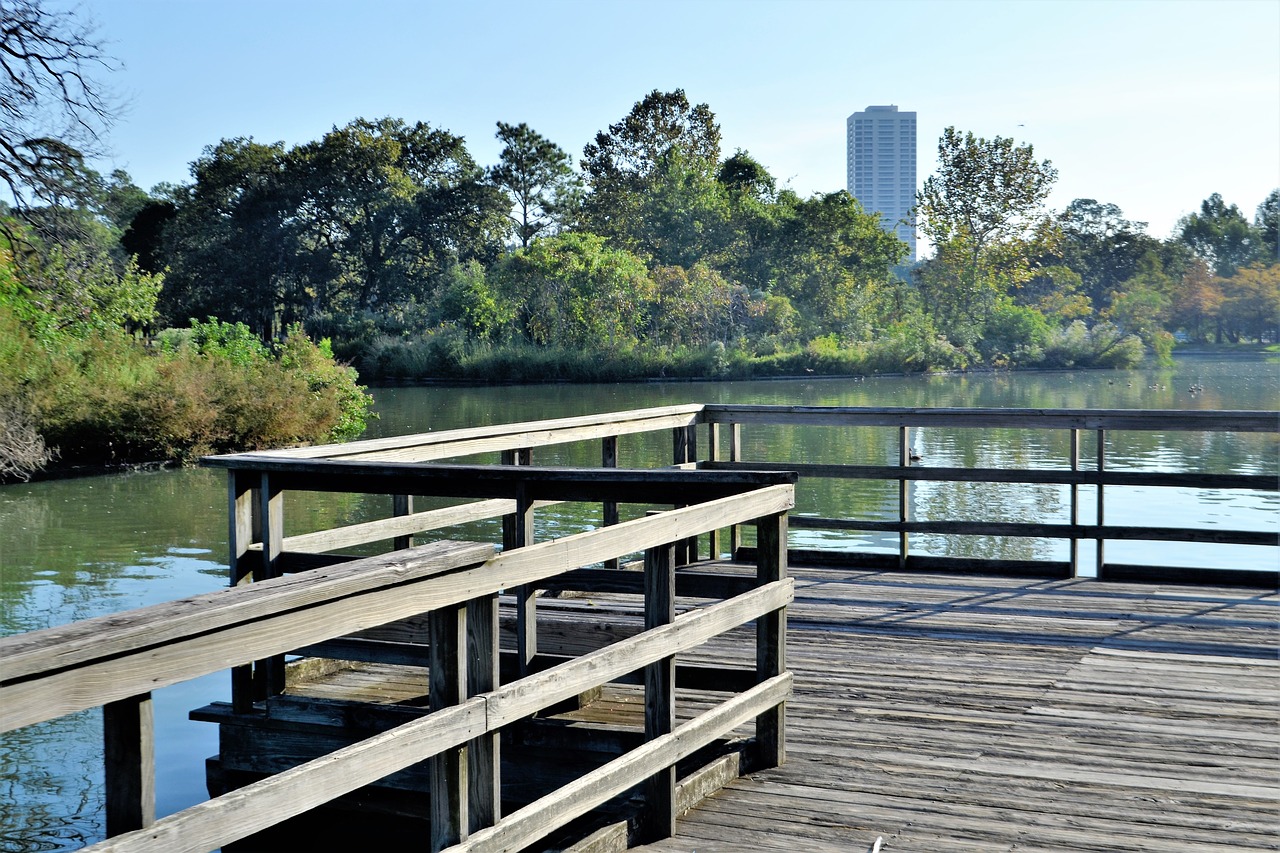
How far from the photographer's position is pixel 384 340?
2023 inches

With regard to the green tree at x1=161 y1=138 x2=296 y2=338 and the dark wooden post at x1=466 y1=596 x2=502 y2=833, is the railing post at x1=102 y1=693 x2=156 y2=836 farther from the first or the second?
the green tree at x1=161 y1=138 x2=296 y2=338

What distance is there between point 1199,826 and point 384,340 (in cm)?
4922

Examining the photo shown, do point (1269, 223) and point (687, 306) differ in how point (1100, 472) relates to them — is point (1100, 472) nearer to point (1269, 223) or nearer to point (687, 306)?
point (687, 306)

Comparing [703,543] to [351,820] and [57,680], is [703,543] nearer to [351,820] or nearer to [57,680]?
[351,820]

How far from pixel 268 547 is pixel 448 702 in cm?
219

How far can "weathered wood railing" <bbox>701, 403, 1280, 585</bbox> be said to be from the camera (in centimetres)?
775

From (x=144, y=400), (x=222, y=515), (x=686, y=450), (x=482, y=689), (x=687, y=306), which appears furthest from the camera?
(x=687, y=306)

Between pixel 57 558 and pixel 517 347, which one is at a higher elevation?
pixel 517 347

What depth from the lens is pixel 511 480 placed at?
174 inches

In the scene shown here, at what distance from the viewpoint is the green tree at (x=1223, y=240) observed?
10119 centimetres

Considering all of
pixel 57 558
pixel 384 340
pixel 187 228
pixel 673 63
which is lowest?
pixel 57 558

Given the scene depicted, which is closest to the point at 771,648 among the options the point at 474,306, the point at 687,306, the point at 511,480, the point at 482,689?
the point at 511,480

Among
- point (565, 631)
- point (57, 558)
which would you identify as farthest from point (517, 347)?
point (565, 631)

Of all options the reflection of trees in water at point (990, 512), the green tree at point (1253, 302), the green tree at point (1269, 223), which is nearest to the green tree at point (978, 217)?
the green tree at point (1253, 302)
